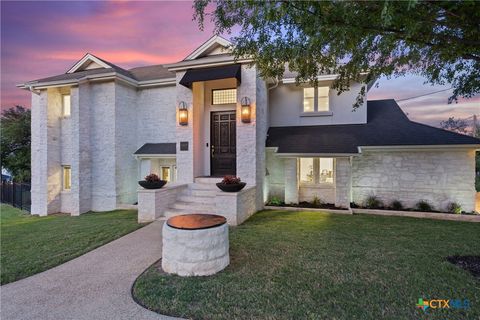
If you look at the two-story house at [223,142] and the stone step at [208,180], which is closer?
the two-story house at [223,142]

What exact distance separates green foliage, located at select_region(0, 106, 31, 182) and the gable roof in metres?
18.7

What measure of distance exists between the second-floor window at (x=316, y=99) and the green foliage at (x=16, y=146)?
73.6 feet

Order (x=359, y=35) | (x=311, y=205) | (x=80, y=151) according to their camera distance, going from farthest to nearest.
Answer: (x=80, y=151) → (x=311, y=205) → (x=359, y=35)

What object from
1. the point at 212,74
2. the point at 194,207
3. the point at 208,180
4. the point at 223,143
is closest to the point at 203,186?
the point at 208,180

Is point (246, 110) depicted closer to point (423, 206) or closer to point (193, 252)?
point (193, 252)

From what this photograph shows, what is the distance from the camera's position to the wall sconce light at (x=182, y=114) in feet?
30.0

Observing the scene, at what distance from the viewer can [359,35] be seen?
3.67 meters

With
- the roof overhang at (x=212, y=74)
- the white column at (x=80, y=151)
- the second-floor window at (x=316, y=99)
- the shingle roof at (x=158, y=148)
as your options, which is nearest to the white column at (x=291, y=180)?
the second-floor window at (x=316, y=99)

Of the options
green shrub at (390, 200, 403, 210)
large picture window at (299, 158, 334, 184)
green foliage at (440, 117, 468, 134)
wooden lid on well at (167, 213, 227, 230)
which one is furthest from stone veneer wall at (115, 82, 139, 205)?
green foliage at (440, 117, 468, 134)

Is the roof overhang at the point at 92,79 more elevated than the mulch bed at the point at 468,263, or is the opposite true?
the roof overhang at the point at 92,79

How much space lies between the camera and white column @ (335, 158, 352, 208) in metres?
8.95

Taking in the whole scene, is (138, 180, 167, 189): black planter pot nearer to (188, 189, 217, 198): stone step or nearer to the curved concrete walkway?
(188, 189, 217, 198): stone step

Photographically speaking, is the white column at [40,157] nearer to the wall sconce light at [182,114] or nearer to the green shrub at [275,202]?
the wall sconce light at [182,114]

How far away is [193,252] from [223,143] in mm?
6353
